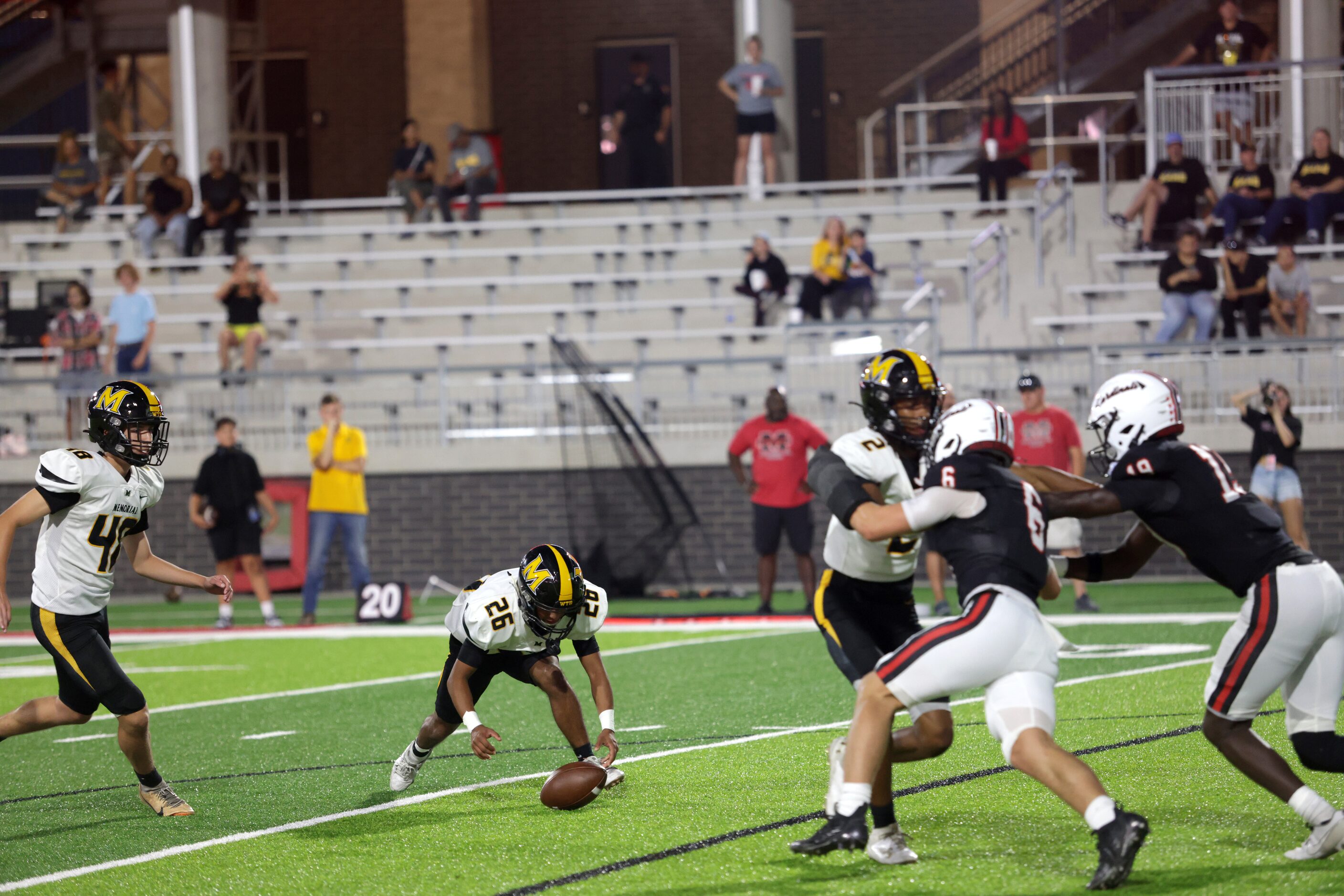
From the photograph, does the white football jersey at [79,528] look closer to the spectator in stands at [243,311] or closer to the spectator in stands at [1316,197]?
the spectator in stands at [243,311]

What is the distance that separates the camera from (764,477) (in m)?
13.8

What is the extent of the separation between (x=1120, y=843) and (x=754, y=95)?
57.3 feet

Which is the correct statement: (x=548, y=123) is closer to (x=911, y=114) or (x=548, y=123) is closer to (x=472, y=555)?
(x=911, y=114)

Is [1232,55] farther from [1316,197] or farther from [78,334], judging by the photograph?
[78,334]

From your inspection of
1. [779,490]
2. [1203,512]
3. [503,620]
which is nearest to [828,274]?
[779,490]

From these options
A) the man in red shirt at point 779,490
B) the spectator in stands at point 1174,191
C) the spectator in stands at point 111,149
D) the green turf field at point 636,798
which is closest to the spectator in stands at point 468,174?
the spectator in stands at point 111,149

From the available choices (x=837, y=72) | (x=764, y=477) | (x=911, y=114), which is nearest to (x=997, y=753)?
(x=764, y=477)

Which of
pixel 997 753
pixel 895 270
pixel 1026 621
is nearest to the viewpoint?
pixel 1026 621

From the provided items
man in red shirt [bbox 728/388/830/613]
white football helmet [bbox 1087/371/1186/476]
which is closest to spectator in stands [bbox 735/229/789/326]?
man in red shirt [bbox 728/388/830/613]

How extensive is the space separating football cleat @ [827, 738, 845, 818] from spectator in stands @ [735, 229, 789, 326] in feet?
44.4

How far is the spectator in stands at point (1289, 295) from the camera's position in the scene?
1642 centimetres

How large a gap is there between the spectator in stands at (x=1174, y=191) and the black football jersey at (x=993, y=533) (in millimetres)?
14148

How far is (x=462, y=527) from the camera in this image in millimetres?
16875

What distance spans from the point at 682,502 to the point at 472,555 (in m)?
2.60
